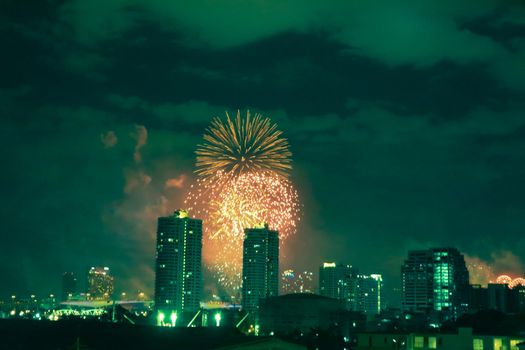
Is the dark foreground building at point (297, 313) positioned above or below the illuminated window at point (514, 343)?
above

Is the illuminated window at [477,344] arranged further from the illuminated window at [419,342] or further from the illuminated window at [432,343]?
the illuminated window at [419,342]

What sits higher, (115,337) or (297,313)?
(297,313)

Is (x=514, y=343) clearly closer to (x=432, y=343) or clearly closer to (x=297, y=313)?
(x=432, y=343)

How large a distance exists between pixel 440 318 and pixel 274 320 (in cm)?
4155

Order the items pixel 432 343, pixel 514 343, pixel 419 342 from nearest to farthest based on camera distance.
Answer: pixel 514 343, pixel 432 343, pixel 419 342

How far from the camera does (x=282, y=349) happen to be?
4584 centimetres

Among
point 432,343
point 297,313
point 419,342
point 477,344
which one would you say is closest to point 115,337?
point 419,342

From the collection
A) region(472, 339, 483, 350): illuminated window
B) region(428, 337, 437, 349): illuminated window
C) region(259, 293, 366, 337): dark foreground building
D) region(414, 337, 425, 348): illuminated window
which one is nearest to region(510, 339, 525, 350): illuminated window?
region(472, 339, 483, 350): illuminated window

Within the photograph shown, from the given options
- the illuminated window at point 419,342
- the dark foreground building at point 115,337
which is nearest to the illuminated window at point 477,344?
the illuminated window at point 419,342

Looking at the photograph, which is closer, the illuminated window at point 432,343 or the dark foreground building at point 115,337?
the illuminated window at point 432,343

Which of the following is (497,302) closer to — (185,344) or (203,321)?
(203,321)

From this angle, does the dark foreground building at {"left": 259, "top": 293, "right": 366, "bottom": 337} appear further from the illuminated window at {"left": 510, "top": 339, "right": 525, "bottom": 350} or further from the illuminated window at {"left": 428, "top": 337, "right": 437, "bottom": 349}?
the illuminated window at {"left": 510, "top": 339, "right": 525, "bottom": 350}

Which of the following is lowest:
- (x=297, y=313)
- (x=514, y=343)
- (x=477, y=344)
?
(x=477, y=344)

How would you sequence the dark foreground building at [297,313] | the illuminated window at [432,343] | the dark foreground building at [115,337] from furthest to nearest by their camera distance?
the dark foreground building at [297,313], the dark foreground building at [115,337], the illuminated window at [432,343]
